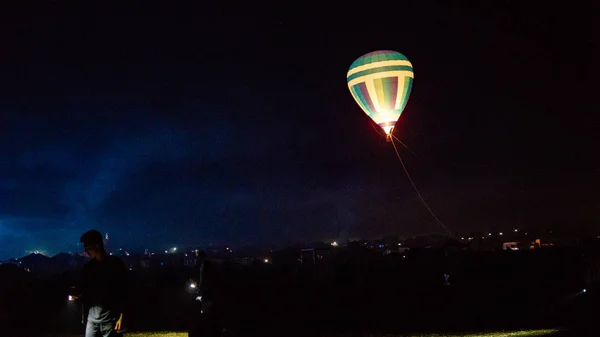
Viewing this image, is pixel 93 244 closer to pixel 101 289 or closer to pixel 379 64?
pixel 101 289

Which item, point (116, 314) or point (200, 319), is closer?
point (116, 314)

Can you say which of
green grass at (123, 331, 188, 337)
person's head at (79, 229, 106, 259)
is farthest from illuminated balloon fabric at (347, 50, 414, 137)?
person's head at (79, 229, 106, 259)

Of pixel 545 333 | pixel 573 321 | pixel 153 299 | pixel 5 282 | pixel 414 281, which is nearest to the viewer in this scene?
pixel 545 333

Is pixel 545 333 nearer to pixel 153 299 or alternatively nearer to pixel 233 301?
pixel 233 301

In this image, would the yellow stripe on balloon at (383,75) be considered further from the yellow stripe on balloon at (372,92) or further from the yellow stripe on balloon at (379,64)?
the yellow stripe on balloon at (379,64)

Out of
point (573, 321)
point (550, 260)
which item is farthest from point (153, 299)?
point (550, 260)

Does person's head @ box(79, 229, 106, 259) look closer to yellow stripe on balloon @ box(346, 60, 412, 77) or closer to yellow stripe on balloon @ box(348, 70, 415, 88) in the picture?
yellow stripe on balloon @ box(348, 70, 415, 88)

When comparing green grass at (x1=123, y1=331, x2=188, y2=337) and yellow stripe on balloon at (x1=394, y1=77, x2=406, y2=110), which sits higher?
yellow stripe on balloon at (x1=394, y1=77, x2=406, y2=110)
